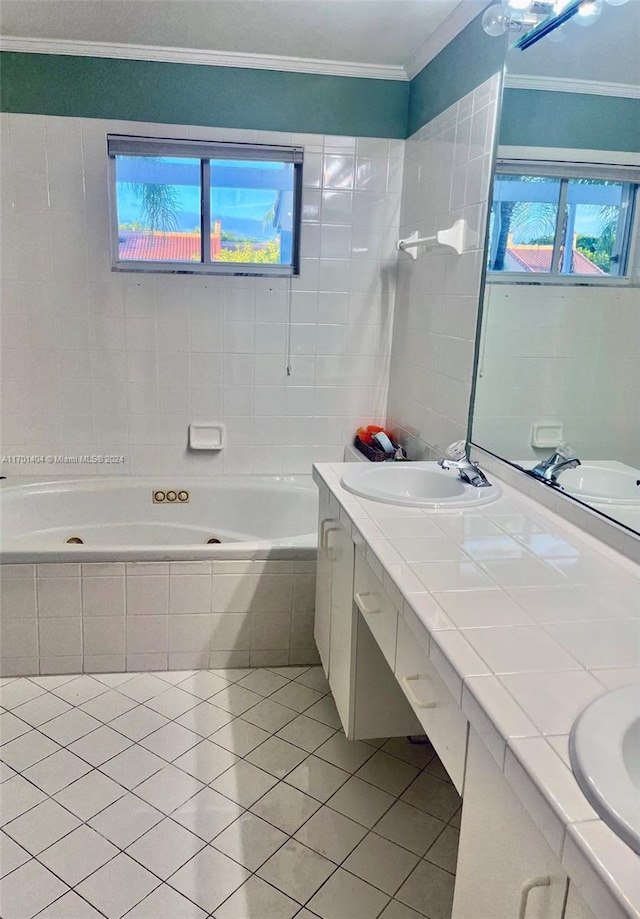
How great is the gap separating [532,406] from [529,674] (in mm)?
1090

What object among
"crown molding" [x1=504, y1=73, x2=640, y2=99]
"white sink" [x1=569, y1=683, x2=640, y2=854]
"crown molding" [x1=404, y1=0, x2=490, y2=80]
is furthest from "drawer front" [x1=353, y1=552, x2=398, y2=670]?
"crown molding" [x1=404, y1=0, x2=490, y2=80]

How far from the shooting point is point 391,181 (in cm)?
307

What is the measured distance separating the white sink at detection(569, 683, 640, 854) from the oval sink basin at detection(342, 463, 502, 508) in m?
0.94

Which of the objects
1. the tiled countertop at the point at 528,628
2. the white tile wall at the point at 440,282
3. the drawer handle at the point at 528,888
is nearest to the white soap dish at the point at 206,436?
the white tile wall at the point at 440,282

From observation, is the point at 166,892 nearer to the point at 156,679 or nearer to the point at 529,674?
the point at 156,679

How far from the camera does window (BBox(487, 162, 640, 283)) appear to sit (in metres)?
1.49

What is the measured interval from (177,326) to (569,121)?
1897 millimetres

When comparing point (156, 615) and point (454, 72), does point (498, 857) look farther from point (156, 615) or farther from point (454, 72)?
point (454, 72)

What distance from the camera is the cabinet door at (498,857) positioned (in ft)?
2.50

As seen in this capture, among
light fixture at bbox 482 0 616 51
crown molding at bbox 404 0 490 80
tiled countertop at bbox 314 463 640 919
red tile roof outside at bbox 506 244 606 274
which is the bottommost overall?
tiled countertop at bbox 314 463 640 919

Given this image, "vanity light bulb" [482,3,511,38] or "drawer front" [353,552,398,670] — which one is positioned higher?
"vanity light bulb" [482,3,511,38]

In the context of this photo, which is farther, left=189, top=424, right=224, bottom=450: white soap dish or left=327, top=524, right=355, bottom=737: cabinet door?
left=189, top=424, right=224, bottom=450: white soap dish

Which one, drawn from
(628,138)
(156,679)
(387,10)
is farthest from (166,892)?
(387,10)

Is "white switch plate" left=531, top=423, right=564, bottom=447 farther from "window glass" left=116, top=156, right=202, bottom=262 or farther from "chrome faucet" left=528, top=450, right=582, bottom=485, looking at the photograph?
"window glass" left=116, top=156, right=202, bottom=262
